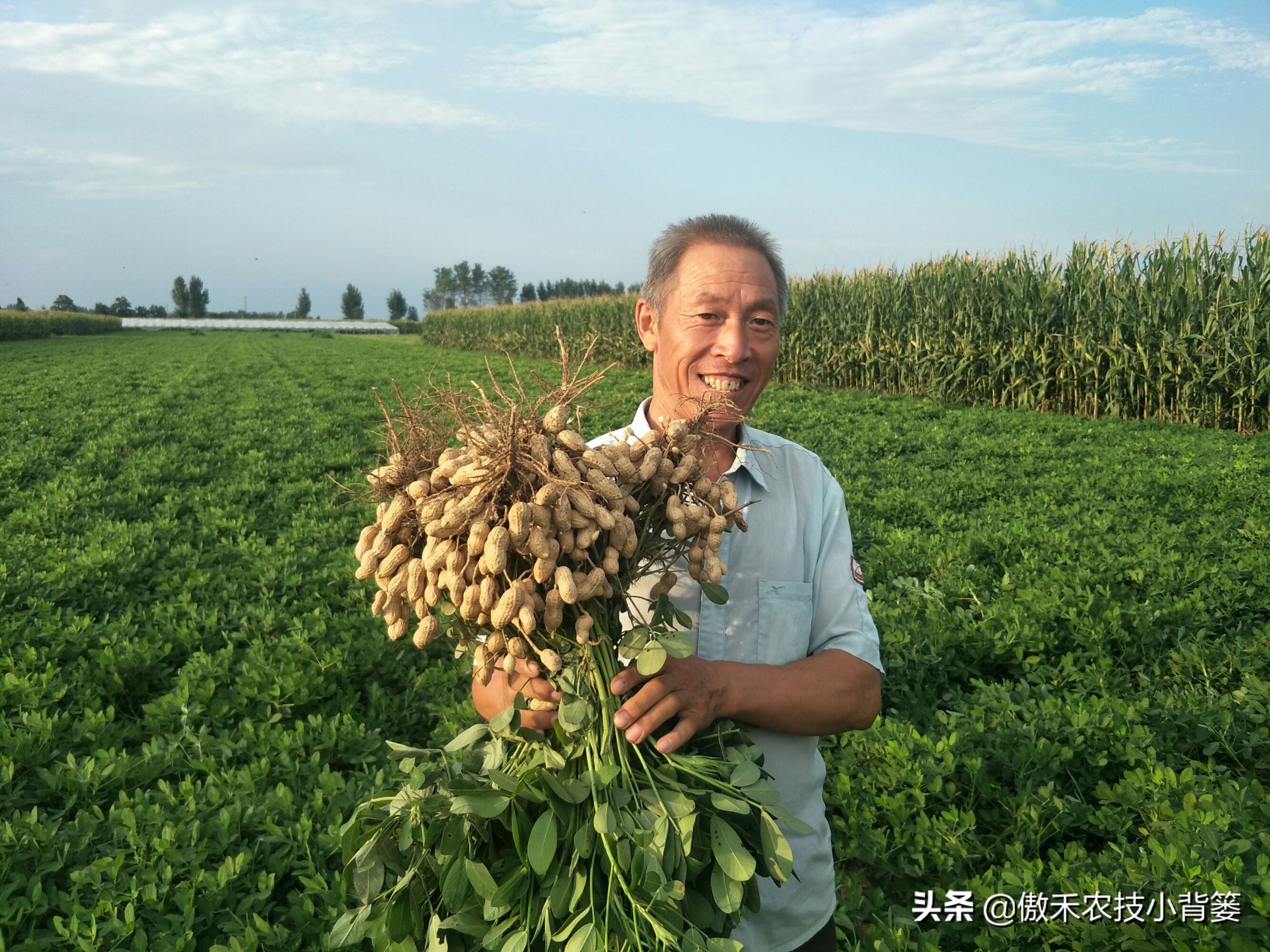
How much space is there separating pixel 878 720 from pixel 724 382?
274 cm

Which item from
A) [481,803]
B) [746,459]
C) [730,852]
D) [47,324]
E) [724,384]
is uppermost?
[47,324]

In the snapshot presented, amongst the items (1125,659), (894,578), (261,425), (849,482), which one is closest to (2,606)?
(894,578)

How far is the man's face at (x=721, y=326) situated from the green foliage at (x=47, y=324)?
6130 cm

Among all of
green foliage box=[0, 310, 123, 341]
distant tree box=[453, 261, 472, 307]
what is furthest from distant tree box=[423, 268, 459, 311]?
green foliage box=[0, 310, 123, 341]

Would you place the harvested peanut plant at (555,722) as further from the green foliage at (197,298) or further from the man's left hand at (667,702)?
the green foliage at (197,298)

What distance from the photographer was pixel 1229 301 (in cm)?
1353

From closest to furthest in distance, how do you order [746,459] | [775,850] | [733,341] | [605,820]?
1. [605,820]
2. [775,850]
3. [733,341]
4. [746,459]

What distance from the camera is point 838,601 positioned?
2.01 metres

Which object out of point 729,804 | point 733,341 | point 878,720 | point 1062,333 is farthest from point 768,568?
point 1062,333

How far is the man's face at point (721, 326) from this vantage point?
6.39 ft

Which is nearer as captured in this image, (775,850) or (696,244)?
(775,850)

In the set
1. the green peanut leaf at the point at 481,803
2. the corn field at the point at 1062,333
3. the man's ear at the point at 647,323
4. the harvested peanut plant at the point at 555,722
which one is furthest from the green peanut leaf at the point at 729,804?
the corn field at the point at 1062,333

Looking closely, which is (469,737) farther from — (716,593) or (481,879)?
(716,593)

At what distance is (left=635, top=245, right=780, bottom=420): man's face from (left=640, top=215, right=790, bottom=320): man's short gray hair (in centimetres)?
2
